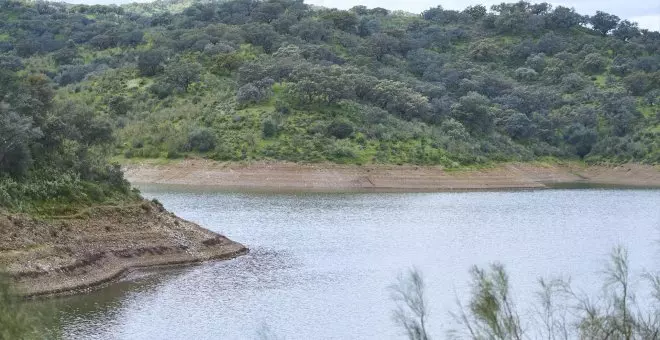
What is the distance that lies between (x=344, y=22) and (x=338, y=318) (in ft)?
434

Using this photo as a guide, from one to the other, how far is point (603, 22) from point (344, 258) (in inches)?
5523

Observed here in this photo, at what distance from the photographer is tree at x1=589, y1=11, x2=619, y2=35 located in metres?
180

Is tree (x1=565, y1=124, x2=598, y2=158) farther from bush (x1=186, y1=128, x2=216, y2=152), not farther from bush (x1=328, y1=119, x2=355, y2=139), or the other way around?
bush (x1=186, y1=128, x2=216, y2=152)

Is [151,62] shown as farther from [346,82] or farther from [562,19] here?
[562,19]

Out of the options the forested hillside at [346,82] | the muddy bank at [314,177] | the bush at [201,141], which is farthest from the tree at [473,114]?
the bush at [201,141]

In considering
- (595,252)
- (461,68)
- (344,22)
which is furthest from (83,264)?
(344,22)

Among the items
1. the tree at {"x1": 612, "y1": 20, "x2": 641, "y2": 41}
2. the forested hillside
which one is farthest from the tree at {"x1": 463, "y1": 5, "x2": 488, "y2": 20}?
the tree at {"x1": 612, "y1": 20, "x2": 641, "y2": 41}

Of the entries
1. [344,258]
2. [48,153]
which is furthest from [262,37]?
[344,258]

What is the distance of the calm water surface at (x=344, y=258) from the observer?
116 feet

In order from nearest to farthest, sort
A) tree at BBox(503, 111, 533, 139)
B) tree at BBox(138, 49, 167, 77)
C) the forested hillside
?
the forested hillside < tree at BBox(138, 49, 167, 77) < tree at BBox(503, 111, 533, 139)

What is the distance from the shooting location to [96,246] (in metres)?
45.2

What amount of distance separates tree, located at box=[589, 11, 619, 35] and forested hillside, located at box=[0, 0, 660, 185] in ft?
0.79

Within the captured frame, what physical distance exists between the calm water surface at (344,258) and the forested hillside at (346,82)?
13738 mm

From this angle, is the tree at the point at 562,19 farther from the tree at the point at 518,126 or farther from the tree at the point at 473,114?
the tree at the point at 473,114
